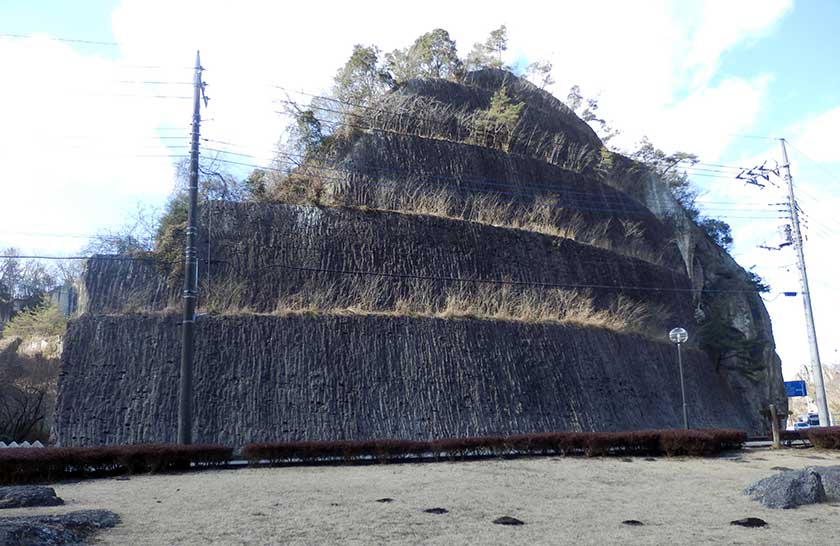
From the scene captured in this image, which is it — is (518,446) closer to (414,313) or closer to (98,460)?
(414,313)

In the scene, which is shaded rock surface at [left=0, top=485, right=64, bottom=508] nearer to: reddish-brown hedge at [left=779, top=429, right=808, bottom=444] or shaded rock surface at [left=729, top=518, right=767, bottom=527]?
shaded rock surface at [left=729, top=518, right=767, bottom=527]

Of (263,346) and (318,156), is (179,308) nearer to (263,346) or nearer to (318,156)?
(263,346)

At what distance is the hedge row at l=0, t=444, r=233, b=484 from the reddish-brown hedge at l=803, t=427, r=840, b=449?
1599 centimetres

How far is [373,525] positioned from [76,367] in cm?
1379

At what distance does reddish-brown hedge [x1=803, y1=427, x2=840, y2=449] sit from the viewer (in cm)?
1958

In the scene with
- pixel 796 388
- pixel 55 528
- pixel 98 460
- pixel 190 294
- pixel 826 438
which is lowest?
pixel 826 438

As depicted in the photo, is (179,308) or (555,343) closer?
(179,308)

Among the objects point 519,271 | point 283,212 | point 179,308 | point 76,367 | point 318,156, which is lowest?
point 76,367

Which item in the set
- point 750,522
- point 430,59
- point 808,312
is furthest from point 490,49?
point 750,522

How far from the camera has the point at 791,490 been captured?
409 inches

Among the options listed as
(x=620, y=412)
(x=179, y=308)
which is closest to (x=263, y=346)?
(x=179, y=308)

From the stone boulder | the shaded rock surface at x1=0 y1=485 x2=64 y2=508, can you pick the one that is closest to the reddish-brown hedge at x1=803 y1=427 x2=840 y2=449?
the stone boulder

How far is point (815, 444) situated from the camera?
20.0 m

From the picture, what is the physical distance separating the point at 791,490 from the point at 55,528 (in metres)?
9.75
